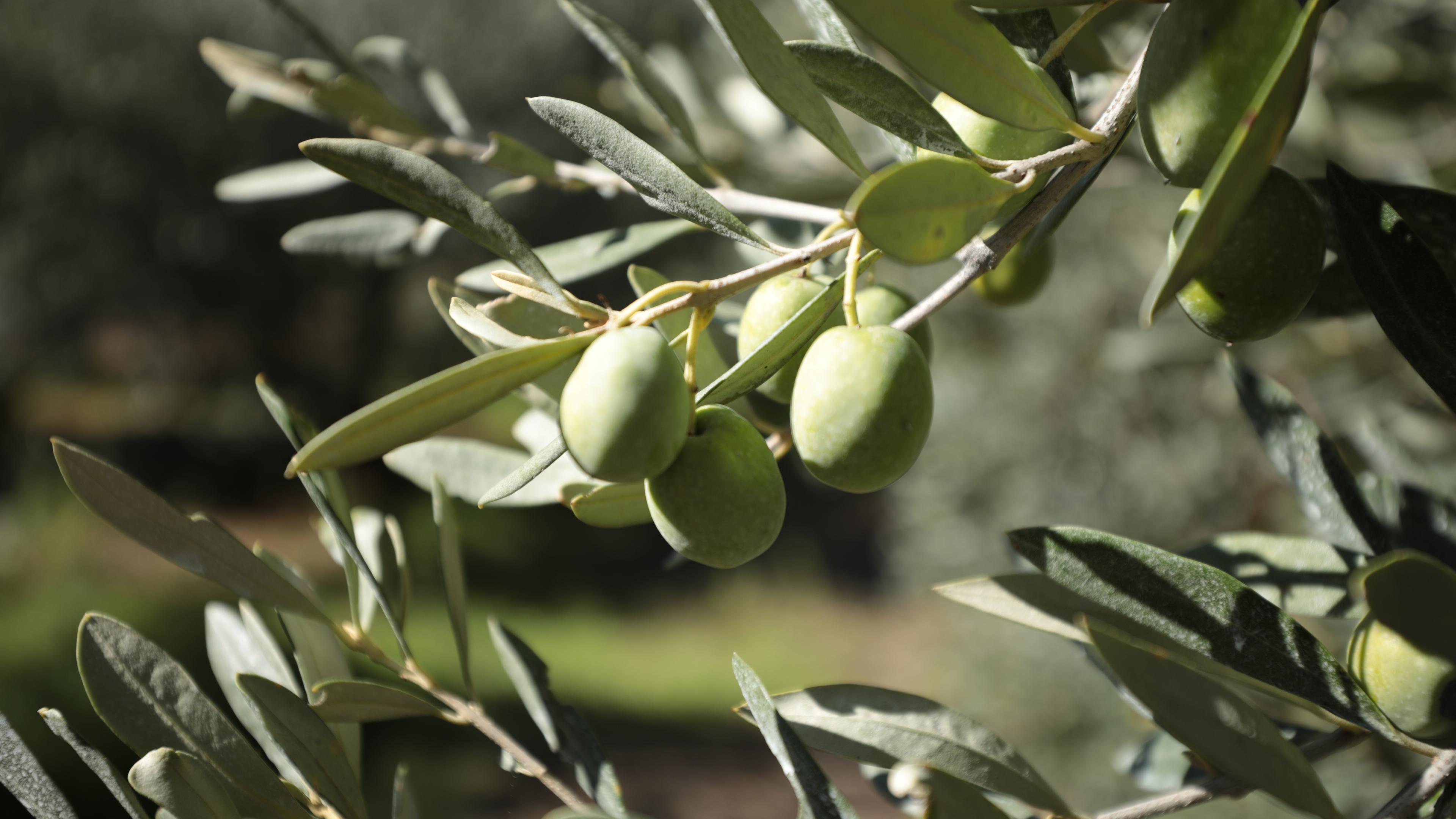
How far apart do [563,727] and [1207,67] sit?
58 cm

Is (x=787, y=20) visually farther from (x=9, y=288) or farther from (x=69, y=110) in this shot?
(x=9, y=288)

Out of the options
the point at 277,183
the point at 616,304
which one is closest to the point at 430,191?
the point at 277,183

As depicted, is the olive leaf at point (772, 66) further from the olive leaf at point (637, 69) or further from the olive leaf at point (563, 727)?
the olive leaf at point (563, 727)

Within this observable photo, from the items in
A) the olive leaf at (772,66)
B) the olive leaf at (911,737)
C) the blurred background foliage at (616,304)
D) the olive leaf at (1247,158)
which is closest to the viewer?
the olive leaf at (1247,158)

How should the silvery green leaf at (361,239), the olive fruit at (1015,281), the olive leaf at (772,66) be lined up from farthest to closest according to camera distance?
the silvery green leaf at (361,239) → the olive fruit at (1015,281) → the olive leaf at (772,66)

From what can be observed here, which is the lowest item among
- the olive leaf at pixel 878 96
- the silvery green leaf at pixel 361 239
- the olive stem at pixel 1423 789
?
the olive stem at pixel 1423 789

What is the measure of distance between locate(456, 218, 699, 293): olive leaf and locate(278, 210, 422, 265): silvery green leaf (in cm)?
16

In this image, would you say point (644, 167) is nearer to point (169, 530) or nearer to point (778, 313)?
point (778, 313)

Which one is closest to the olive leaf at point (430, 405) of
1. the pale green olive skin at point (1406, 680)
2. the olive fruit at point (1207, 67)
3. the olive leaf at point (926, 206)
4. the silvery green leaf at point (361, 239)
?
the olive leaf at point (926, 206)

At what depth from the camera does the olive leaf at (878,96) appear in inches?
15.3

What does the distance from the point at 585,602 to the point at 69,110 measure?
5879 millimetres

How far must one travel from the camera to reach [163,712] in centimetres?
50

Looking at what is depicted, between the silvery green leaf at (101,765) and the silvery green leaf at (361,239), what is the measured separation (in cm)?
42

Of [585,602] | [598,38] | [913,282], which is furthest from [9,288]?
[598,38]
